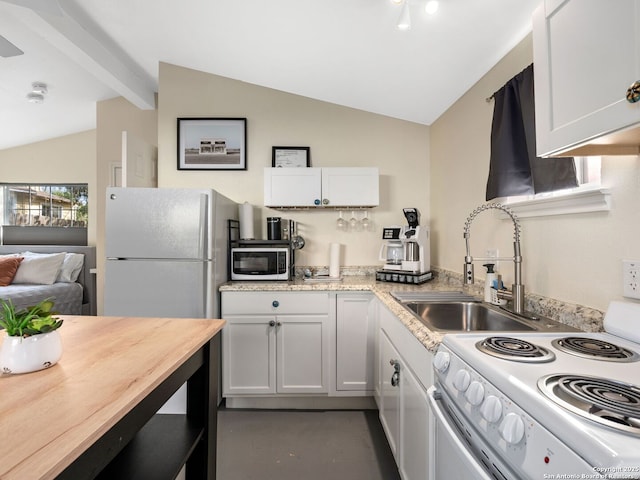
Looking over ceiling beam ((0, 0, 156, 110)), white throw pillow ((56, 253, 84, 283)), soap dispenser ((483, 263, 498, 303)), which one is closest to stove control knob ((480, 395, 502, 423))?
soap dispenser ((483, 263, 498, 303))

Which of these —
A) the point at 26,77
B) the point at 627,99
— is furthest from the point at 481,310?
the point at 26,77

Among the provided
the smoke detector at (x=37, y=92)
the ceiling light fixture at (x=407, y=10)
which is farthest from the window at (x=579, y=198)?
the smoke detector at (x=37, y=92)

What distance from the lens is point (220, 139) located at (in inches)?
117

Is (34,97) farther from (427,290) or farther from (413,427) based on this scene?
(413,427)

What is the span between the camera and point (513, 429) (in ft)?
2.09

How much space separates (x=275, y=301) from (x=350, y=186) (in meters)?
1.12

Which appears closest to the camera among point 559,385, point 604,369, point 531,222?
point 559,385

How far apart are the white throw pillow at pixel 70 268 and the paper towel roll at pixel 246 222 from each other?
289 cm

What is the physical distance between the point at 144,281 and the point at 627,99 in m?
2.45

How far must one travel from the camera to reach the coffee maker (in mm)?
2404

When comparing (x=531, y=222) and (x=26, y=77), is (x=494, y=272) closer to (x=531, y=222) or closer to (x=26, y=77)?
(x=531, y=222)

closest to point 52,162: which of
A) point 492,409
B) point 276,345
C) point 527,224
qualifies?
point 276,345

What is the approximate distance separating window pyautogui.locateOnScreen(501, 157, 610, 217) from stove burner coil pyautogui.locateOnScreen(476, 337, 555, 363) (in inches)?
23.9

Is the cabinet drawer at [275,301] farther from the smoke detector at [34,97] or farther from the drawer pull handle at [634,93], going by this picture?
the smoke detector at [34,97]
